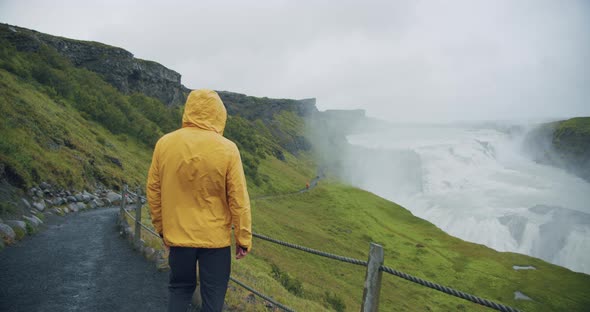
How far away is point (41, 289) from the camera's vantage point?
9039 millimetres

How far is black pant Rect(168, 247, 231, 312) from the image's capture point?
438 cm

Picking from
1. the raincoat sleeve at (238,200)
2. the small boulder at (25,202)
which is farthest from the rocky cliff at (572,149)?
the small boulder at (25,202)

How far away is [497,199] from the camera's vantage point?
14362cm

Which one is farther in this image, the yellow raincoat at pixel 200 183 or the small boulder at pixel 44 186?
the small boulder at pixel 44 186

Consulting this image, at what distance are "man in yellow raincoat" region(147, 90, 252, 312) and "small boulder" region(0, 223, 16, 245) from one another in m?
11.1

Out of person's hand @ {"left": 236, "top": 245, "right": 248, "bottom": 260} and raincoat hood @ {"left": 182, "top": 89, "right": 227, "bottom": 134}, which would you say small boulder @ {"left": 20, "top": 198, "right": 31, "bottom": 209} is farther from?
person's hand @ {"left": 236, "top": 245, "right": 248, "bottom": 260}

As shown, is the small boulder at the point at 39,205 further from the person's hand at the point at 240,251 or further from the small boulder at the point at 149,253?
the person's hand at the point at 240,251

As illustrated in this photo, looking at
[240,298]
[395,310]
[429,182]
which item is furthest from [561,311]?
[429,182]

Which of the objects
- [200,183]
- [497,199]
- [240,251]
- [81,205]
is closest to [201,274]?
[240,251]

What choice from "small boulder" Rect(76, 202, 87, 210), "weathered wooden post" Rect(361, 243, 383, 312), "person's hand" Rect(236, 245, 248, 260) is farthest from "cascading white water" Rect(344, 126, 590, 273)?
"person's hand" Rect(236, 245, 248, 260)

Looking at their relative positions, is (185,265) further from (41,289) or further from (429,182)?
(429,182)

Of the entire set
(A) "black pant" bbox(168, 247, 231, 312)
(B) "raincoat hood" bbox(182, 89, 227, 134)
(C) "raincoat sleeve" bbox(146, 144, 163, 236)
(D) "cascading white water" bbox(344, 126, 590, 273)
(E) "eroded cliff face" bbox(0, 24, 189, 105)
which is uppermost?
(E) "eroded cliff face" bbox(0, 24, 189, 105)

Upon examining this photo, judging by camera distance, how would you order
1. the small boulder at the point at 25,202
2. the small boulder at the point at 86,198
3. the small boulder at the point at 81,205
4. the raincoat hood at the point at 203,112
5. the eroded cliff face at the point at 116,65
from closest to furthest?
the raincoat hood at the point at 203,112 → the small boulder at the point at 25,202 → the small boulder at the point at 81,205 → the small boulder at the point at 86,198 → the eroded cliff face at the point at 116,65

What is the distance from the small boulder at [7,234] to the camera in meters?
11.8
